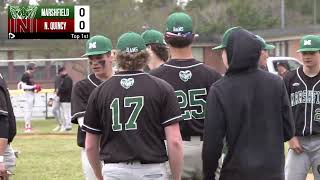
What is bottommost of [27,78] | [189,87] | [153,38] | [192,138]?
[27,78]

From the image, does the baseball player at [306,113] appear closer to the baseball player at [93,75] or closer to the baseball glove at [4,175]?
the baseball player at [93,75]

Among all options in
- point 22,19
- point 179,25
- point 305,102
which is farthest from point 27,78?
point 179,25

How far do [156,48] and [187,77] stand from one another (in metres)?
0.54

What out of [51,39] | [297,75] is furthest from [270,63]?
[297,75]

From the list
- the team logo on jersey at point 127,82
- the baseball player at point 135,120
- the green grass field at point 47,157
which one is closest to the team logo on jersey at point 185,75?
the baseball player at point 135,120

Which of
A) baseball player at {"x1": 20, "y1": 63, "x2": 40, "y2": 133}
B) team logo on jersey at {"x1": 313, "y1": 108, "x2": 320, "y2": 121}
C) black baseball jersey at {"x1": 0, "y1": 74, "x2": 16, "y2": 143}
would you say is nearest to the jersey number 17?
black baseball jersey at {"x1": 0, "y1": 74, "x2": 16, "y2": 143}

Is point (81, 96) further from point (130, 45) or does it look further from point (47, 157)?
point (47, 157)

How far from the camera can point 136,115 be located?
16.8 feet

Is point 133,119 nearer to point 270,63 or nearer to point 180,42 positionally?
point 180,42

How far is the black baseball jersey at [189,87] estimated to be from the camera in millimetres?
5926

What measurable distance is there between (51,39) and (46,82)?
129 inches

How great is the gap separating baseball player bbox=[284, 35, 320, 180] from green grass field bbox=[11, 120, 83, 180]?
196 inches

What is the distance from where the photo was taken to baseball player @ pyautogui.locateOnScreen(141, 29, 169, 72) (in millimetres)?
6254
